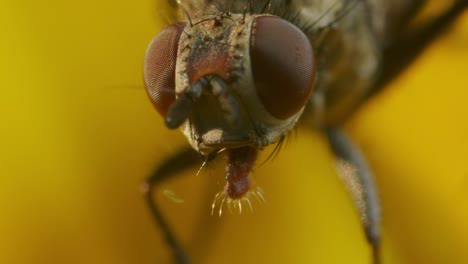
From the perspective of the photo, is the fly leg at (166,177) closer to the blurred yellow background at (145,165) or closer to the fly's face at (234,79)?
the blurred yellow background at (145,165)

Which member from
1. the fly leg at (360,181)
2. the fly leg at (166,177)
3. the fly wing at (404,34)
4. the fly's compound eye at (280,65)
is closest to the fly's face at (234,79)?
the fly's compound eye at (280,65)

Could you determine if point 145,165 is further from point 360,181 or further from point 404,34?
point 404,34

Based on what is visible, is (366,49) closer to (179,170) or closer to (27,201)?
(179,170)

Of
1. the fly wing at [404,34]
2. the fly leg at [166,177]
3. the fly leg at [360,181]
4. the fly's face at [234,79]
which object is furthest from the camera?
the fly wing at [404,34]

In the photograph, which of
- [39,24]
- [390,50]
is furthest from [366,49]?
[39,24]

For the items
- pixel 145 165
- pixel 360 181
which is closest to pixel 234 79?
pixel 360 181

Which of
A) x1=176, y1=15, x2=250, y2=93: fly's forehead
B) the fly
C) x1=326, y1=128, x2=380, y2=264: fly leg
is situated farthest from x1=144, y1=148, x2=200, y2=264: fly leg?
x1=176, y1=15, x2=250, y2=93: fly's forehead
